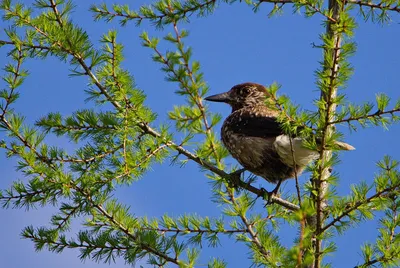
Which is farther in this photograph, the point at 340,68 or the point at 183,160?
the point at 183,160

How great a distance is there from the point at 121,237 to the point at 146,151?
0.54 metres

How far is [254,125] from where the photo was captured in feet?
14.5

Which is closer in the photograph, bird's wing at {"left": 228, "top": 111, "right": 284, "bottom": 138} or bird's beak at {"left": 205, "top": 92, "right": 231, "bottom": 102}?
bird's wing at {"left": 228, "top": 111, "right": 284, "bottom": 138}

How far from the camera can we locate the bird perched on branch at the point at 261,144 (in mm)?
4059

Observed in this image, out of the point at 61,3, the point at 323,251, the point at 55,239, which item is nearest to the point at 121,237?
the point at 55,239

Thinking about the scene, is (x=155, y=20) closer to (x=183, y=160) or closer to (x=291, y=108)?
(x=183, y=160)

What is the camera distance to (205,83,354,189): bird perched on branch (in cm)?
406

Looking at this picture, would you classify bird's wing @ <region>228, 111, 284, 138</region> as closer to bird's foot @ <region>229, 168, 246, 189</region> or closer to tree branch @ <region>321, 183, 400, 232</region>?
bird's foot @ <region>229, 168, 246, 189</region>

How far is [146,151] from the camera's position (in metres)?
3.71

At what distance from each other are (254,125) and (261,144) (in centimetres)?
22

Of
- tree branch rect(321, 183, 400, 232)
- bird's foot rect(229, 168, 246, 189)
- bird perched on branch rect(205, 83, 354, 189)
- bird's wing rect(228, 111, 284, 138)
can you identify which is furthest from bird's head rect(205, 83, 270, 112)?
tree branch rect(321, 183, 400, 232)

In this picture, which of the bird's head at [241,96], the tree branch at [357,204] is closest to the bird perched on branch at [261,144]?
the bird's head at [241,96]

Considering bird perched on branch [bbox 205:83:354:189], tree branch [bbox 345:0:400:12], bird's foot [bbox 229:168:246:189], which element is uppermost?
tree branch [bbox 345:0:400:12]

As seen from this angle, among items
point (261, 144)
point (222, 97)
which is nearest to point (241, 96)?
point (222, 97)
